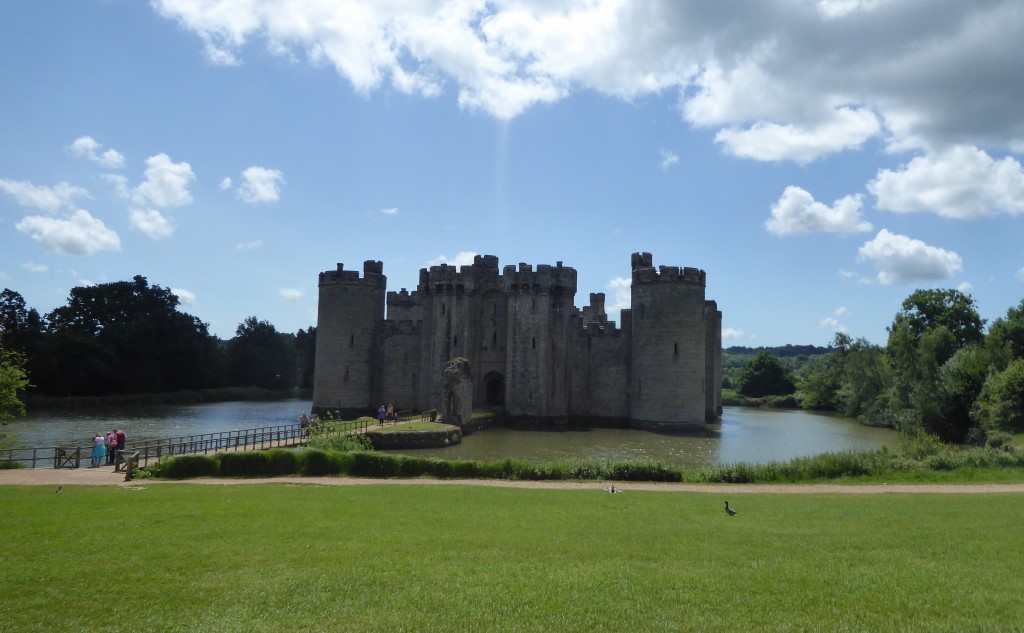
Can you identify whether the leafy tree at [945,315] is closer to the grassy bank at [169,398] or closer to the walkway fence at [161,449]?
the walkway fence at [161,449]

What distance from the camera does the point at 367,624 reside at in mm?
5996

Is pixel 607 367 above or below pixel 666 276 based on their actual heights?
below

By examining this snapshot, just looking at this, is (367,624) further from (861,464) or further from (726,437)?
(726,437)

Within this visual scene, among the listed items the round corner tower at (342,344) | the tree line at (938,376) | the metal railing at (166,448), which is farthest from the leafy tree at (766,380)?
the metal railing at (166,448)

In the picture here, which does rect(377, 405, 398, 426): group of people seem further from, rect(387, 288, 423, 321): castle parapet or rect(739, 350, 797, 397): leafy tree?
rect(739, 350, 797, 397): leafy tree

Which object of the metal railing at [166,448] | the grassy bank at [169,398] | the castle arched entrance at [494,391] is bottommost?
the grassy bank at [169,398]

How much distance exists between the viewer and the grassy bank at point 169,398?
5053 centimetres

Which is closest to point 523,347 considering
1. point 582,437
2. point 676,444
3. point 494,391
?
point 494,391

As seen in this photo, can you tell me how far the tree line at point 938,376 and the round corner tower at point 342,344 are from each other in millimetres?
30811

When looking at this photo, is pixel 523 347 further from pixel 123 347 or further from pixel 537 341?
pixel 123 347

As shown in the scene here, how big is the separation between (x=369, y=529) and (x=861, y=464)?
1573 centimetres

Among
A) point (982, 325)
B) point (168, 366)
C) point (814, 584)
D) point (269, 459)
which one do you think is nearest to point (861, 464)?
point (814, 584)

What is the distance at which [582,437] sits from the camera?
3459 cm

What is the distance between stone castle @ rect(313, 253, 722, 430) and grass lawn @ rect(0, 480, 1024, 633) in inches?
951
